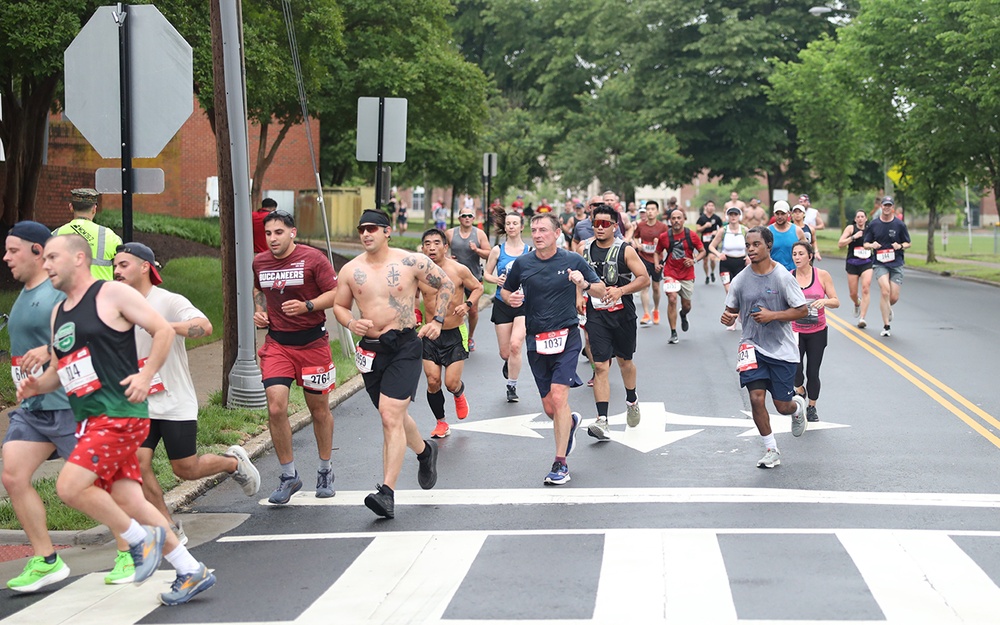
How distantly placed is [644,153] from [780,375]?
164 feet

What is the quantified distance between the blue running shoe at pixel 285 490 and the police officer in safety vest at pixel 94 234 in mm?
2919

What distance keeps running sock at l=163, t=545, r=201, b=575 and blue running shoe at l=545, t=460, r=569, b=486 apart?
3275 millimetres

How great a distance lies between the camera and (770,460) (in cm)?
987

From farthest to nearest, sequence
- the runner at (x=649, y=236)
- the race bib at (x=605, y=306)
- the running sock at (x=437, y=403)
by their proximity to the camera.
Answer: the runner at (x=649, y=236), the running sock at (x=437, y=403), the race bib at (x=605, y=306)

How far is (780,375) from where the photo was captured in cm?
1013

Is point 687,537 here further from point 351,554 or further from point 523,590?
point 351,554

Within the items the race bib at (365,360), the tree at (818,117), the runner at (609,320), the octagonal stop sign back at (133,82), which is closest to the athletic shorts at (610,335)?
the runner at (609,320)

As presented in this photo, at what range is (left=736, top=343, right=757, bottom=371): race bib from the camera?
1004cm

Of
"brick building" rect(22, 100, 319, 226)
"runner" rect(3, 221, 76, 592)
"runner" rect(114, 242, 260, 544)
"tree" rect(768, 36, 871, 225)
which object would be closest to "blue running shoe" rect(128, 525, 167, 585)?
"runner" rect(3, 221, 76, 592)

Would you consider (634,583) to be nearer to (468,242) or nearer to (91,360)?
(91,360)

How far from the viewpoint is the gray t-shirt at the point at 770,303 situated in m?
10.1

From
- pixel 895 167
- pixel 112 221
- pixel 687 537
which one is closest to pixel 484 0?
pixel 895 167

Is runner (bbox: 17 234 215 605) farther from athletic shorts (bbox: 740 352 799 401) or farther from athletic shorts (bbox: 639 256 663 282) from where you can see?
athletic shorts (bbox: 639 256 663 282)

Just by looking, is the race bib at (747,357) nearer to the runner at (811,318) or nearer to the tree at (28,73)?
the runner at (811,318)
